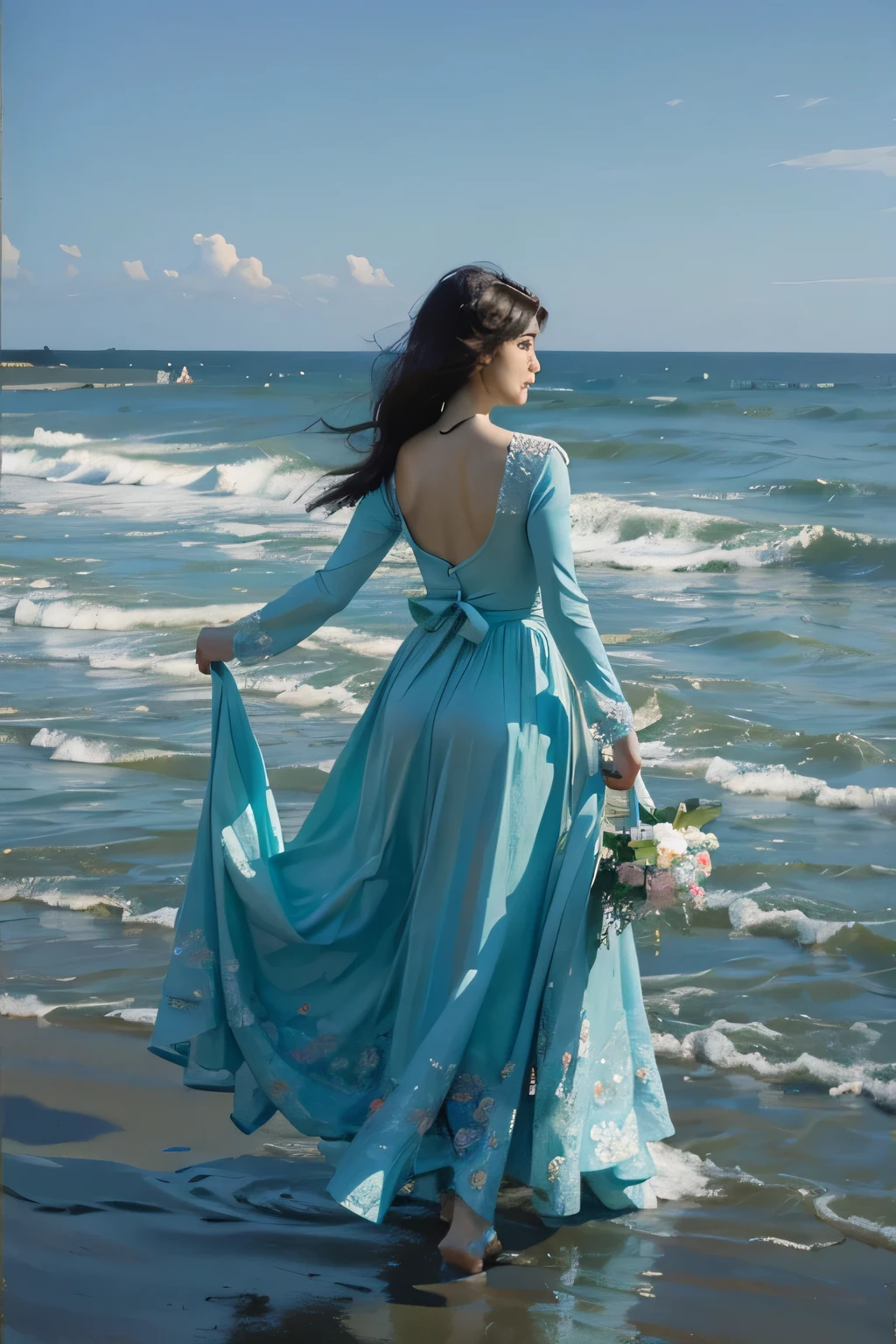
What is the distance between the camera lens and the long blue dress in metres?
2.31

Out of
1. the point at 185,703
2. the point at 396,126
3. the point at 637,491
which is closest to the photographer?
the point at 185,703

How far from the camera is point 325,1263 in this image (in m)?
2.23

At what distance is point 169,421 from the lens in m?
28.7

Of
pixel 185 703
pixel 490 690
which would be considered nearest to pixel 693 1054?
pixel 490 690

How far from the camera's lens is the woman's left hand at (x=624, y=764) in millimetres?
2334

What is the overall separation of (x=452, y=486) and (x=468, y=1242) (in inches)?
50.4

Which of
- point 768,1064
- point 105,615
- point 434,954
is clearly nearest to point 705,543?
point 105,615

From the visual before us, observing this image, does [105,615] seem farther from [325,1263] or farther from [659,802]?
[325,1263]

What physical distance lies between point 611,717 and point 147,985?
1766mm

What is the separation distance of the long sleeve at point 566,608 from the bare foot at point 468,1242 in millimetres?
826

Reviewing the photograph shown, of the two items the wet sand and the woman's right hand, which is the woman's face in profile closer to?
the woman's right hand

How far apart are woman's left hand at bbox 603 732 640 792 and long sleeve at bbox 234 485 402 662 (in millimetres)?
588

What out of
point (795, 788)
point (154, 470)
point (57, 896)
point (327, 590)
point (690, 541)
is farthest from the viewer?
point (154, 470)

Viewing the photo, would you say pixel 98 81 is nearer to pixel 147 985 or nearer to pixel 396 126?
pixel 396 126
